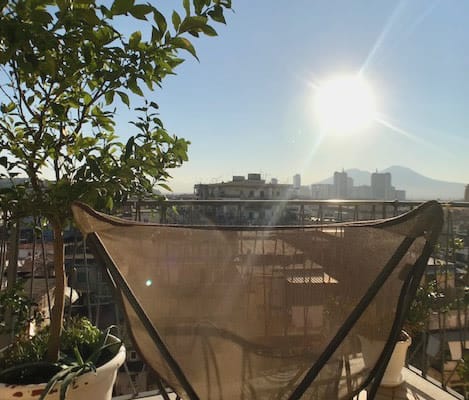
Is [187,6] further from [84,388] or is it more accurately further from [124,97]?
[84,388]

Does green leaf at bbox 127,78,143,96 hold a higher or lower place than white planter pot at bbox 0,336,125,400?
higher

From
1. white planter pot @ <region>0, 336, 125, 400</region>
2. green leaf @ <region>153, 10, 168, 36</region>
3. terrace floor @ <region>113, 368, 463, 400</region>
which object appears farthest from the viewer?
terrace floor @ <region>113, 368, 463, 400</region>

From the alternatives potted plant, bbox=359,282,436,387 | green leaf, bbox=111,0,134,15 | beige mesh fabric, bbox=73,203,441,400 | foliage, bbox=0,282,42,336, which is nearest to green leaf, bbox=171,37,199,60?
green leaf, bbox=111,0,134,15

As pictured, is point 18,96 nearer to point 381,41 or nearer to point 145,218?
point 145,218

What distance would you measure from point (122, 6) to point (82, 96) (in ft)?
1.75

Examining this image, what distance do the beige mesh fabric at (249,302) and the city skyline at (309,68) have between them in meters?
0.71

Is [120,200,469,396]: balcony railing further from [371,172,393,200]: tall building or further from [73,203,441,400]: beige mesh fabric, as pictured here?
[371,172,393,200]: tall building

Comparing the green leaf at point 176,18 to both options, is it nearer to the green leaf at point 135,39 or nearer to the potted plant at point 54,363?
the green leaf at point 135,39

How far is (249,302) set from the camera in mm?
1152

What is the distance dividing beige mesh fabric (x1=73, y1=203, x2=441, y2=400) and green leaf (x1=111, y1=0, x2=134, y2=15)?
2.07ft

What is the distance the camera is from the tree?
115 cm

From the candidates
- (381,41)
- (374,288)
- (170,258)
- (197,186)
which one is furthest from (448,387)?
(381,41)

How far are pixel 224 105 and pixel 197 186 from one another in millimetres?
10120

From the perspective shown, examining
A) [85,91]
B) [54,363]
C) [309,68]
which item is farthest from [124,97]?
[309,68]
